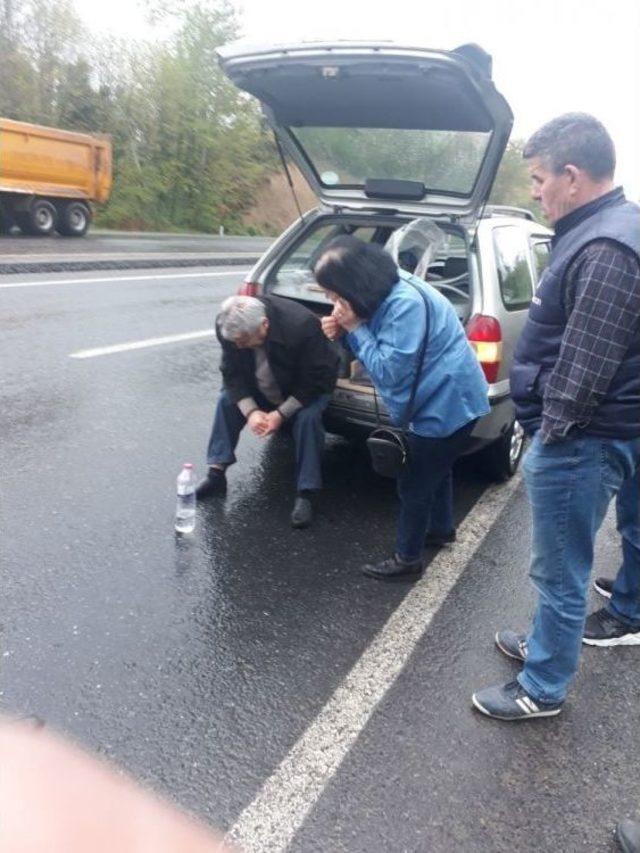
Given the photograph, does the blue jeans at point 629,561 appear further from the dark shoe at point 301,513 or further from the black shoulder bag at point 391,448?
the dark shoe at point 301,513

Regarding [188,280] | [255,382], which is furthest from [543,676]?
[188,280]

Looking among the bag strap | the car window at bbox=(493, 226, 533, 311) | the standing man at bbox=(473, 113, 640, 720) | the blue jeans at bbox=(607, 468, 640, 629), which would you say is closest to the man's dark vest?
the standing man at bbox=(473, 113, 640, 720)

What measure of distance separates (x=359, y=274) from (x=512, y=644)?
1584 mm

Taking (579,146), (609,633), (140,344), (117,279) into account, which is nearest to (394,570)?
(609,633)

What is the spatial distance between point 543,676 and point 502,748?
0.96ft

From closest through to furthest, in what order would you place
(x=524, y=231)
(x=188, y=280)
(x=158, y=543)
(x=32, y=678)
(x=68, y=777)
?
(x=68, y=777)
(x=32, y=678)
(x=158, y=543)
(x=524, y=231)
(x=188, y=280)

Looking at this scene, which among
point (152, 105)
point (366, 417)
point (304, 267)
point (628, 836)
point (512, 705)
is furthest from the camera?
point (152, 105)

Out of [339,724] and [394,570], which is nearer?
[339,724]

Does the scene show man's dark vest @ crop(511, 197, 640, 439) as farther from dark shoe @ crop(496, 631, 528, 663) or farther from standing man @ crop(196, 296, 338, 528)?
standing man @ crop(196, 296, 338, 528)

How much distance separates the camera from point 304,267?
4961 millimetres

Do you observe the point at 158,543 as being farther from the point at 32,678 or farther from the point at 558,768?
the point at 558,768

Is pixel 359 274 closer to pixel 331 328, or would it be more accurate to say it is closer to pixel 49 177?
pixel 331 328

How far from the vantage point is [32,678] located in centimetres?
253

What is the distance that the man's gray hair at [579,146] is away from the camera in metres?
2.15
